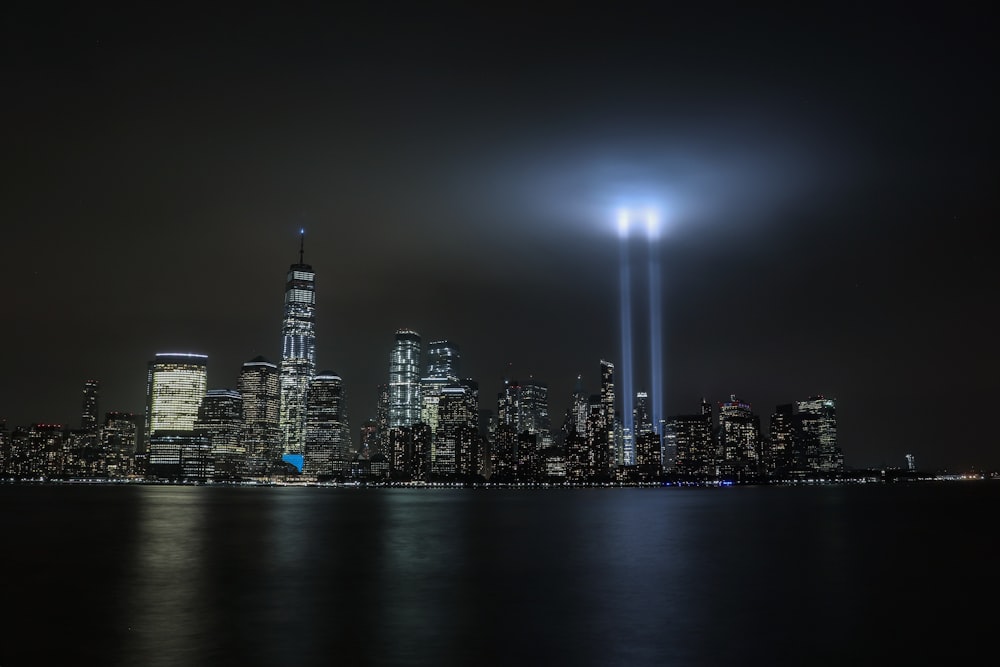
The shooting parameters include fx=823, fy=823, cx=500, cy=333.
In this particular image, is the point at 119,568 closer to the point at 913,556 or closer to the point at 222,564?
the point at 222,564

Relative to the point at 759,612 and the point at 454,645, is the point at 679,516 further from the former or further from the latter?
the point at 454,645

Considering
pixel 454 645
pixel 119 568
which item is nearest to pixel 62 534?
pixel 119 568

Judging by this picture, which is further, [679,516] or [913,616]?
[679,516]

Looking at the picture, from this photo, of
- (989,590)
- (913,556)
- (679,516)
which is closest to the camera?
(989,590)

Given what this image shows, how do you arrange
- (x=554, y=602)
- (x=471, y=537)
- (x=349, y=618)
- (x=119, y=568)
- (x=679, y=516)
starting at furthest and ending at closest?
1. (x=679, y=516)
2. (x=471, y=537)
3. (x=119, y=568)
4. (x=554, y=602)
5. (x=349, y=618)

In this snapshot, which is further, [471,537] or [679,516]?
[679,516]

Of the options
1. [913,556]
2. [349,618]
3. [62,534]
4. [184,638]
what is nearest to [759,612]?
[349,618]
